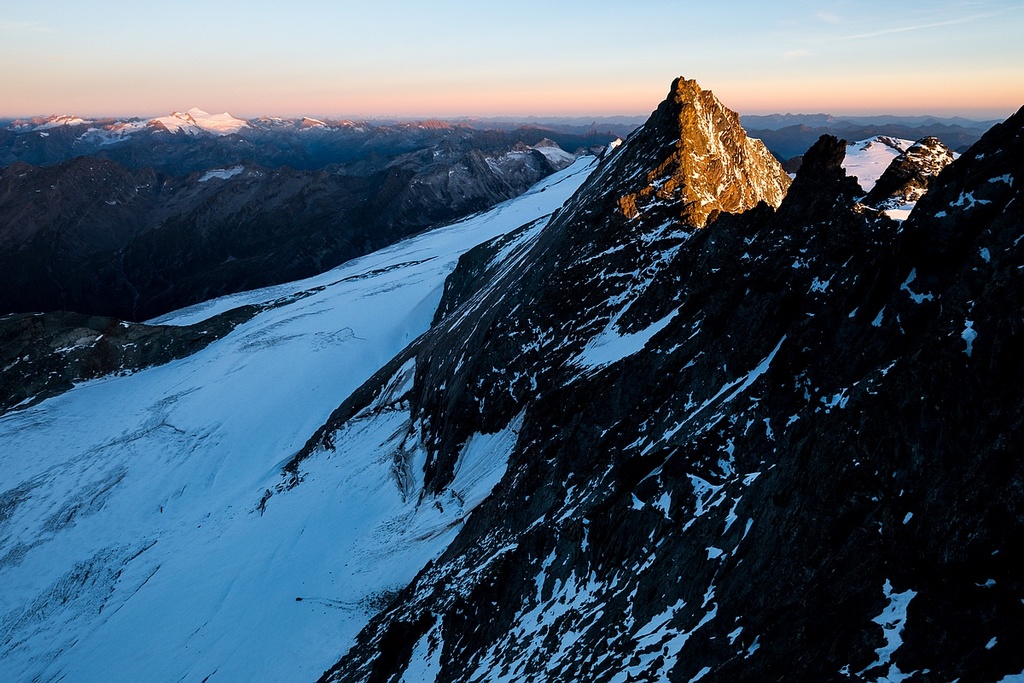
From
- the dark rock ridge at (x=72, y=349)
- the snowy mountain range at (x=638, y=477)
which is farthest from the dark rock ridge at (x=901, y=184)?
the dark rock ridge at (x=72, y=349)

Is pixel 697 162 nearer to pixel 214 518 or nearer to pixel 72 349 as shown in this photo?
pixel 214 518

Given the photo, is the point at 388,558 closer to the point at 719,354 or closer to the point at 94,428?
the point at 719,354

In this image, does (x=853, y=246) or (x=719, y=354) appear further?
(x=719, y=354)

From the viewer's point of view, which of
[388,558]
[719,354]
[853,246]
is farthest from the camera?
[388,558]

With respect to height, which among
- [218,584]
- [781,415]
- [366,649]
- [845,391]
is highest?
[845,391]

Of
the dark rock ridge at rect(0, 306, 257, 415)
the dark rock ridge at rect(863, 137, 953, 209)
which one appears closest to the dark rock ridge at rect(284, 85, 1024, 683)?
the dark rock ridge at rect(863, 137, 953, 209)

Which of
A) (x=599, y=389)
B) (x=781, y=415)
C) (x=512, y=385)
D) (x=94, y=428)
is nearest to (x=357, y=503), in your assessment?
(x=512, y=385)

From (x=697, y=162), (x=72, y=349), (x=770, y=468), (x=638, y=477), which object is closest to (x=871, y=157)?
(x=697, y=162)

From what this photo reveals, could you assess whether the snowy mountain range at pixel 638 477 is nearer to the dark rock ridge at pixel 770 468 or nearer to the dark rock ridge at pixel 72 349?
the dark rock ridge at pixel 770 468
